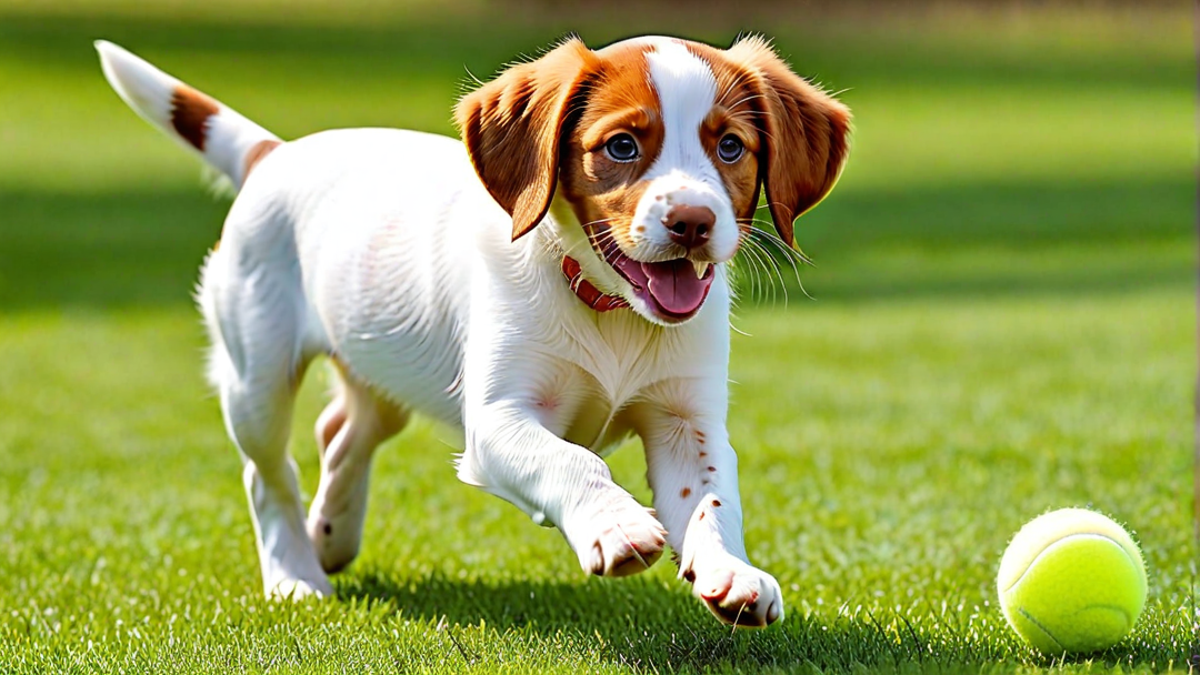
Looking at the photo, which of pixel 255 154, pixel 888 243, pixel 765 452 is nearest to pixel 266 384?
pixel 255 154

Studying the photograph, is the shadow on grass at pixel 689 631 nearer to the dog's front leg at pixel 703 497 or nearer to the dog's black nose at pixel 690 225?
the dog's front leg at pixel 703 497

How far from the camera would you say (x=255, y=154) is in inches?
194

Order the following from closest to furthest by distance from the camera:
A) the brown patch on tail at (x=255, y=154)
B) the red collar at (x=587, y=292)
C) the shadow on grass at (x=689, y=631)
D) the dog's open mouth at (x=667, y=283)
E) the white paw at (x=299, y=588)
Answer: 1. the dog's open mouth at (x=667, y=283)
2. the shadow on grass at (x=689, y=631)
3. the red collar at (x=587, y=292)
4. the white paw at (x=299, y=588)
5. the brown patch on tail at (x=255, y=154)

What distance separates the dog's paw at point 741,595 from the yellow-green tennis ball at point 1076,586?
0.77 m

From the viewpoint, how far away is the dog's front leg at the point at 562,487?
10.2 feet

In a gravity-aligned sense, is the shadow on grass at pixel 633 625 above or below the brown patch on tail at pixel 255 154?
below

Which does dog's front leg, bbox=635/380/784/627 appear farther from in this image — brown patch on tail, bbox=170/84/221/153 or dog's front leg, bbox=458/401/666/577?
brown patch on tail, bbox=170/84/221/153

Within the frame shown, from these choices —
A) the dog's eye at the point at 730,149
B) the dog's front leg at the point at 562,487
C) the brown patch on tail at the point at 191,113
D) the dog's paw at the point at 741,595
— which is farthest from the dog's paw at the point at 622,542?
the brown patch on tail at the point at 191,113

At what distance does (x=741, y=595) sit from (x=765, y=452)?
3.63m

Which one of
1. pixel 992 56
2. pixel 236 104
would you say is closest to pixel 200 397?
pixel 236 104

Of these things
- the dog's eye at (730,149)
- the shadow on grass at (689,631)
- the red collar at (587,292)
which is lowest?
the shadow on grass at (689,631)

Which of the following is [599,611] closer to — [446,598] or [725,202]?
[446,598]

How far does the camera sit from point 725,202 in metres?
3.31

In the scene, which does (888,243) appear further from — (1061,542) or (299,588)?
(1061,542)
